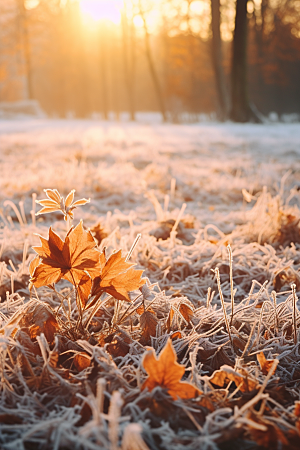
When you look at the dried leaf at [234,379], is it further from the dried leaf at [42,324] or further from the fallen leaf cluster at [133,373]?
the dried leaf at [42,324]

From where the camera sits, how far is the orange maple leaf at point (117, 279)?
92 cm

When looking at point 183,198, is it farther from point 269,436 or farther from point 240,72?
point 240,72

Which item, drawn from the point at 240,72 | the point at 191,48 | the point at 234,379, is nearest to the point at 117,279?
the point at 234,379

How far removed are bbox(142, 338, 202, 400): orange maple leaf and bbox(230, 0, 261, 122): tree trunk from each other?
39.2ft

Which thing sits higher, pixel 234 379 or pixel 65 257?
pixel 65 257

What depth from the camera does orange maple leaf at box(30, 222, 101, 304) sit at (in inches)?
35.4

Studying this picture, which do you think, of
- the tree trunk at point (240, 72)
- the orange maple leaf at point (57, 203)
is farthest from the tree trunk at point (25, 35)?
the orange maple leaf at point (57, 203)

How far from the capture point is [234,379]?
33.5 inches

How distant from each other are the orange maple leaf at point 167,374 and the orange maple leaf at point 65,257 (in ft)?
0.91

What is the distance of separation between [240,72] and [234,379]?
470 inches

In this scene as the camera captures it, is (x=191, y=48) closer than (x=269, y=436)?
No

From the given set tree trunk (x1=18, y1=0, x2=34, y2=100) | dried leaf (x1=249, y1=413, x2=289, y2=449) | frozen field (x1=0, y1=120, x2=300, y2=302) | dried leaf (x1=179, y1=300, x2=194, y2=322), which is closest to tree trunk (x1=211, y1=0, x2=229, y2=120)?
frozen field (x1=0, y1=120, x2=300, y2=302)

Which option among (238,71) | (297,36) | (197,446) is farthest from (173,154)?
(297,36)

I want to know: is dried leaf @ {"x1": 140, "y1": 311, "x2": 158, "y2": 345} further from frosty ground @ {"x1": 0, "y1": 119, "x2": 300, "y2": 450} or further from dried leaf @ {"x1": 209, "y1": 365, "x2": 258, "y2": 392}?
dried leaf @ {"x1": 209, "y1": 365, "x2": 258, "y2": 392}
